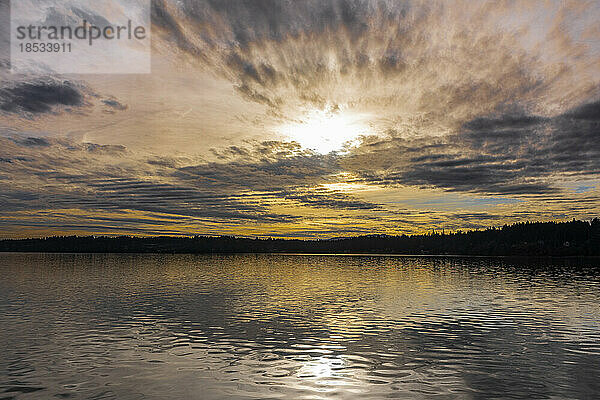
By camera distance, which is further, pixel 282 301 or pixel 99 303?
pixel 282 301

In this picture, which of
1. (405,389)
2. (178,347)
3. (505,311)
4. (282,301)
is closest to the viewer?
(405,389)

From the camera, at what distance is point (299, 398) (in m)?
20.2

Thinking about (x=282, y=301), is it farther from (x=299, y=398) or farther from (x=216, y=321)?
(x=299, y=398)

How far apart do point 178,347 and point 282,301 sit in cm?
2921

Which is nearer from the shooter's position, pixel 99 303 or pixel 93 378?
pixel 93 378

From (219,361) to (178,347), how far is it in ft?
18.8

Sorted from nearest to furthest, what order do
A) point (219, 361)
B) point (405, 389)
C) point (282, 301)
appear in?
point (405, 389) < point (219, 361) < point (282, 301)

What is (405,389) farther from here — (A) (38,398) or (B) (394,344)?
(A) (38,398)

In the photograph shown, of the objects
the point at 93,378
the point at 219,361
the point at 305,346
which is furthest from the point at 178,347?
the point at 305,346

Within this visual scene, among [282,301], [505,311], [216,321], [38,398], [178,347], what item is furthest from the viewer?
[282,301]

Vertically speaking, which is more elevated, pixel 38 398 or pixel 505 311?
pixel 38 398

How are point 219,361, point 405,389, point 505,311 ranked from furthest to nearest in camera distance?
point 505,311, point 219,361, point 405,389

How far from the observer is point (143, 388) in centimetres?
2195

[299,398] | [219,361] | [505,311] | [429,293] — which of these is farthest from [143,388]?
[429,293]
